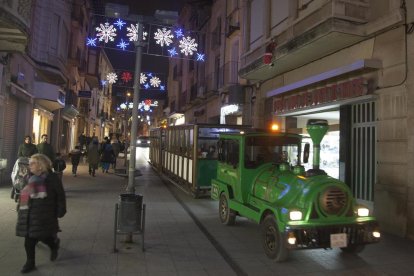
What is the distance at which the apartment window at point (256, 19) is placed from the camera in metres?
15.3

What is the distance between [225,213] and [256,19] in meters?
10.0

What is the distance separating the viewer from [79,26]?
2561 centimetres

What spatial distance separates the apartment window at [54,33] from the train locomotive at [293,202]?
15186mm

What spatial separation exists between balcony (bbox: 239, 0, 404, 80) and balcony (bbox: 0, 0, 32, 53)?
7.50 meters

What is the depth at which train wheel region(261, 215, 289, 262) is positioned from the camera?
578cm

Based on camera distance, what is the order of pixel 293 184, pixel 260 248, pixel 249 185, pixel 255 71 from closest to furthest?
1. pixel 293 184
2. pixel 260 248
3. pixel 249 185
4. pixel 255 71

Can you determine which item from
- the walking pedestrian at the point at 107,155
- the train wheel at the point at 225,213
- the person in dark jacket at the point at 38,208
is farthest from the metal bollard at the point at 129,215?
the walking pedestrian at the point at 107,155

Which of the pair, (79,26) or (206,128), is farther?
(79,26)

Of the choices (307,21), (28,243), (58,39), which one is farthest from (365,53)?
(58,39)

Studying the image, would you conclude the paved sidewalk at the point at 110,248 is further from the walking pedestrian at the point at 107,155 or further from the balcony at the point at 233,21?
the balcony at the point at 233,21

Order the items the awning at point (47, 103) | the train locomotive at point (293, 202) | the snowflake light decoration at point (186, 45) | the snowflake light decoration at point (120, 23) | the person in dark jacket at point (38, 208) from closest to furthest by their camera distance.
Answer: the person in dark jacket at point (38, 208), the train locomotive at point (293, 202), the snowflake light decoration at point (120, 23), the snowflake light decoration at point (186, 45), the awning at point (47, 103)

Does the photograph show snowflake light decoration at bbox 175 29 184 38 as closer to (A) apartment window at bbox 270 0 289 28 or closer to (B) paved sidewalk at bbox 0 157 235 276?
(A) apartment window at bbox 270 0 289 28

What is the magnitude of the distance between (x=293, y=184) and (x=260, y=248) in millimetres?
1508

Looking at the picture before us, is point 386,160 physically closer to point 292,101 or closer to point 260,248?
point 260,248
